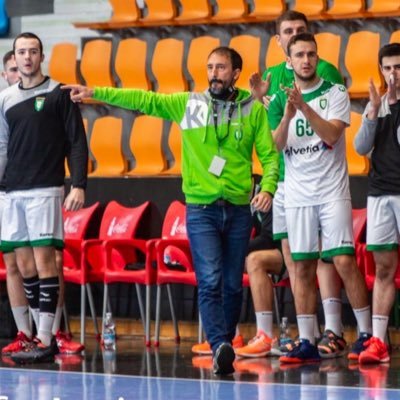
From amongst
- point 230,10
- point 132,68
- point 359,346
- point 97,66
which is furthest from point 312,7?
point 359,346

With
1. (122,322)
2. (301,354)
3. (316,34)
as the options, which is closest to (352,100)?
(316,34)

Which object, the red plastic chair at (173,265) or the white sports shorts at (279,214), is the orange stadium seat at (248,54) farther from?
the white sports shorts at (279,214)

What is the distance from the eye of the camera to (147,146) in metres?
12.5

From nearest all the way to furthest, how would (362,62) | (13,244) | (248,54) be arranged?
(13,244)
(362,62)
(248,54)

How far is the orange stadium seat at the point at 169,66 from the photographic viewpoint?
12664 mm

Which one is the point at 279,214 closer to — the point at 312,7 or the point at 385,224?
the point at 385,224

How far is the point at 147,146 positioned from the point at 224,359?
457cm

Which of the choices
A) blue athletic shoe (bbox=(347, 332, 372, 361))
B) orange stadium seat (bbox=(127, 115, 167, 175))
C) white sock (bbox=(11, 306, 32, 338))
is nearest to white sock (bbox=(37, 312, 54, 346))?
white sock (bbox=(11, 306, 32, 338))

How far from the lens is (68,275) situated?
36.1ft

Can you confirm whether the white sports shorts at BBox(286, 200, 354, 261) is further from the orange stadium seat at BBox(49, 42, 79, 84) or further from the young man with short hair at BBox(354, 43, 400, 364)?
the orange stadium seat at BBox(49, 42, 79, 84)

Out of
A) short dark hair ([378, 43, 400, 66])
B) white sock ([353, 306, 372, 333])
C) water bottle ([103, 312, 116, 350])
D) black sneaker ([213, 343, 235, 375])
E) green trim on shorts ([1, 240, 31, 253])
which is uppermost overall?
short dark hair ([378, 43, 400, 66])

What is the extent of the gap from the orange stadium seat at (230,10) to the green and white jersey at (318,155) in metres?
3.74

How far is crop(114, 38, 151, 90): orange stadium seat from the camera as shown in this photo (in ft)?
42.2

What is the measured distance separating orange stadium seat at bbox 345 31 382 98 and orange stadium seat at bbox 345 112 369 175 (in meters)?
0.41
